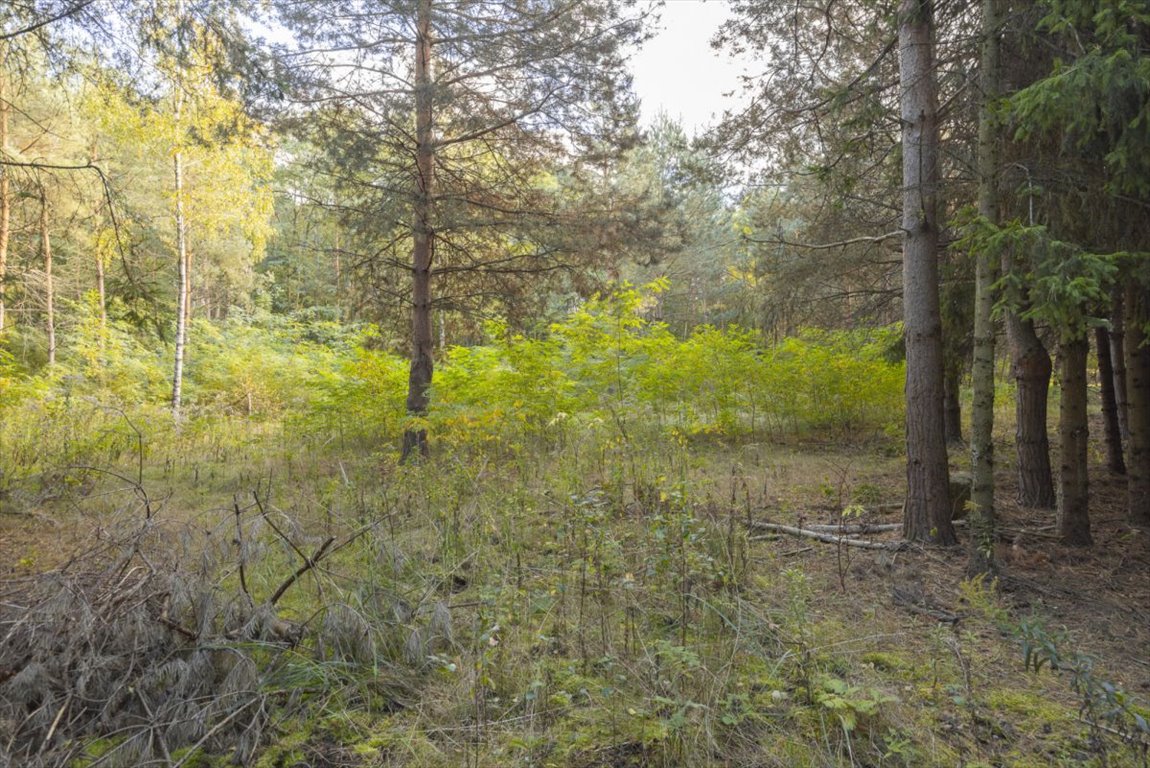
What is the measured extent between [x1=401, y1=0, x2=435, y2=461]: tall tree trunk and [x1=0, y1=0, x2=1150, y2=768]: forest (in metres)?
0.07

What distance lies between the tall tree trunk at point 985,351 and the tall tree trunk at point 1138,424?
2.53m

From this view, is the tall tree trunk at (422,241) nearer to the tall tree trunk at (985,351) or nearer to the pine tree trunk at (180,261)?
the tall tree trunk at (985,351)

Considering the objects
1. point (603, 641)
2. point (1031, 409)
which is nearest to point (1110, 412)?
point (1031, 409)

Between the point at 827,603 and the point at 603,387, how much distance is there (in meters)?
5.23

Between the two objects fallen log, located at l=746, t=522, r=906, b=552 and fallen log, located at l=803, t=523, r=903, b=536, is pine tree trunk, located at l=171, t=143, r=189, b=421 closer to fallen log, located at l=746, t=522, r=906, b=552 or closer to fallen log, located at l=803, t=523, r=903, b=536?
fallen log, located at l=746, t=522, r=906, b=552

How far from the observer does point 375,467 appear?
7.36m

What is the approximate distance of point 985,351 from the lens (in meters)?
4.42

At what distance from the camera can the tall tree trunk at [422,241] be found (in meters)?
7.82

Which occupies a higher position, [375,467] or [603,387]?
[603,387]

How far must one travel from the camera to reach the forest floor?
7.84 ft

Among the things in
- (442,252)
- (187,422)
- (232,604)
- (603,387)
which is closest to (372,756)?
(232,604)

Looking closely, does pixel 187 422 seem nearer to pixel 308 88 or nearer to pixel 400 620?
pixel 308 88

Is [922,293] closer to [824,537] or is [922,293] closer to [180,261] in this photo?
[824,537]

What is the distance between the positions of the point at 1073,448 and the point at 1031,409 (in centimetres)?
121
